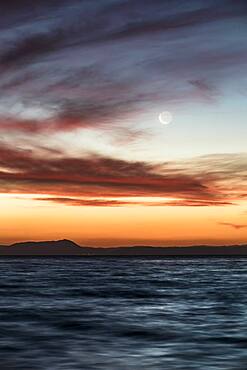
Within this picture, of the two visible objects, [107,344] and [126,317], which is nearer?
[107,344]

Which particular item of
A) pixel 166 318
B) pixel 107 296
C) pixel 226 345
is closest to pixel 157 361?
pixel 226 345

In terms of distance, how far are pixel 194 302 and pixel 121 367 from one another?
97.5ft

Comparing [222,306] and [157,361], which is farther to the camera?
[222,306]

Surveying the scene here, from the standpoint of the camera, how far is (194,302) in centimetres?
5219

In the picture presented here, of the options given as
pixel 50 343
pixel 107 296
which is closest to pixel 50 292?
pixel 107 296

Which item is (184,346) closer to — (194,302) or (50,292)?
(194,302)

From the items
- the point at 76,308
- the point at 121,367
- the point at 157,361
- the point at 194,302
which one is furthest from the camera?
the point at 194,302

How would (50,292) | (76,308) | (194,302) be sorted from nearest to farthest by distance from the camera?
(76,308) < (194,302) < (50,292)

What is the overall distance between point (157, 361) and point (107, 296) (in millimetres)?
36057

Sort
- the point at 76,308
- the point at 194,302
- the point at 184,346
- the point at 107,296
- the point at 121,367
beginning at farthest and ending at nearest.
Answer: the point at 107,296
the point at 194,302
the point at 76,308
the point at 184,346
the point at 121,367

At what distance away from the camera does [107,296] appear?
60.8m

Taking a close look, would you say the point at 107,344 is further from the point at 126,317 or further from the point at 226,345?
the point at 126,317

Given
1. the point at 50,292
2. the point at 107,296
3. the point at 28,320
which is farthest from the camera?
the point at 50,292

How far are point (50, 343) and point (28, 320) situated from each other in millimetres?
10680
